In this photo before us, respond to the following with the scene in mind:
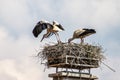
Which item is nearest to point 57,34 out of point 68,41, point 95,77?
point 68,41

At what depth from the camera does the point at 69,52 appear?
28.8 ft

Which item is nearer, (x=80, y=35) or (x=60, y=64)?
(x=60, y=64)

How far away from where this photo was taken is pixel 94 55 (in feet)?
30.3

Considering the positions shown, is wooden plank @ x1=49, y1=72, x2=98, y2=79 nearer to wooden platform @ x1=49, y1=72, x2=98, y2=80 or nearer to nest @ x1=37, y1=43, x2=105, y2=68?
wooden platform @ x1=49, y1=72, x2=98, y2=80

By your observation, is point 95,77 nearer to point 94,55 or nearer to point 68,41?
point 94,55

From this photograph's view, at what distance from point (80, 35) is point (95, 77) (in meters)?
1.40

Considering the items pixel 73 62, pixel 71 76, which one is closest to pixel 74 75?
pixel 71 76

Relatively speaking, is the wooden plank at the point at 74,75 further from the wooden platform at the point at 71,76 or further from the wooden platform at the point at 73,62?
the wooden platform at the point at 73,62

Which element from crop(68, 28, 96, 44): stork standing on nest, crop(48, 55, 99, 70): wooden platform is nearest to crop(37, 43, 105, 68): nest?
crop(48, 55, 99, 70): wooden platform

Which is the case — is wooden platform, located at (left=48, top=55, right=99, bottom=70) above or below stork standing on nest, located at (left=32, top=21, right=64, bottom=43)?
below

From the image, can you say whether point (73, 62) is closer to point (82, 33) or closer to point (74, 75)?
point (74, 75)

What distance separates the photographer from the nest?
8.77 metres

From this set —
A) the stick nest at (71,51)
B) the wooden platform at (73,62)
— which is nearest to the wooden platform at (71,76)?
the wooden platform at (73,62)

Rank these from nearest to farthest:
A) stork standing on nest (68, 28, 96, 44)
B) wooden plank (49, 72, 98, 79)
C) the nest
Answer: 1. wooden plank (49, 72, 98, 79)
2. the nest
3. stork standing on nest (68, 28, 96, 44)
